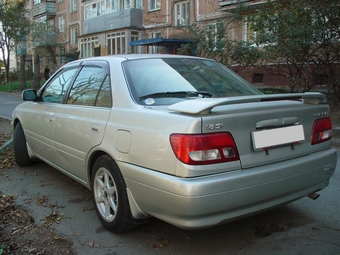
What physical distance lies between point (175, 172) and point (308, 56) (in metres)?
9.10

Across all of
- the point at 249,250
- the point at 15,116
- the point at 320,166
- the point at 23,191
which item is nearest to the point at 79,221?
the point at 23,191

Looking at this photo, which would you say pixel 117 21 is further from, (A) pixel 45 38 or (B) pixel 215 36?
(B) pixel 215 36

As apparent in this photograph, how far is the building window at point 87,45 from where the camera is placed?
1297 inches

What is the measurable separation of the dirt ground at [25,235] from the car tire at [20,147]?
130 cm

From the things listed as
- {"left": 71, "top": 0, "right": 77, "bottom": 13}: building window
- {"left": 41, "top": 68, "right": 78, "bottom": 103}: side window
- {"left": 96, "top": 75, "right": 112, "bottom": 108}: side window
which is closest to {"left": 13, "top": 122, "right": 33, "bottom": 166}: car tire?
{"left": 41, "top": 68, "right": 78, "bottom": 103}: side window

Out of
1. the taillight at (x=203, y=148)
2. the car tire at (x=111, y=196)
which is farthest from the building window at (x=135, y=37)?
the taillight at (x=203, y=148)

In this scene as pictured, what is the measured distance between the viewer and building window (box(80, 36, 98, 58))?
32934 millimetres

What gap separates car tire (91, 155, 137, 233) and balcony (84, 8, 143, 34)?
26.0 m

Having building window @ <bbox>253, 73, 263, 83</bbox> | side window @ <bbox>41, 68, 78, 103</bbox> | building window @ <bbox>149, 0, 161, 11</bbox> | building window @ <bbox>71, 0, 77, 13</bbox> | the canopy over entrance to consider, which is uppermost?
building window @ <bbox>71, 0, 77, 13</bbox>

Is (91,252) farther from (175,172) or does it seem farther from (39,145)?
(39,145)

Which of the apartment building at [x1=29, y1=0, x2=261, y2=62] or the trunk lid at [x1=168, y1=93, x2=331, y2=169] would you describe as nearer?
the trunk lid at [x1=168, y1=93, x2=331, y2=169]

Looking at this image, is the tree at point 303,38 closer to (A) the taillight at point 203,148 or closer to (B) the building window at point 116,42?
(A) the taillight at point 203,148

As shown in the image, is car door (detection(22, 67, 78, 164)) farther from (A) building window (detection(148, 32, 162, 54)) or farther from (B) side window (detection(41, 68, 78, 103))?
(A) building window (detection(148, 32, 162, 54))

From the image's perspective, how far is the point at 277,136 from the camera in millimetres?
2723
